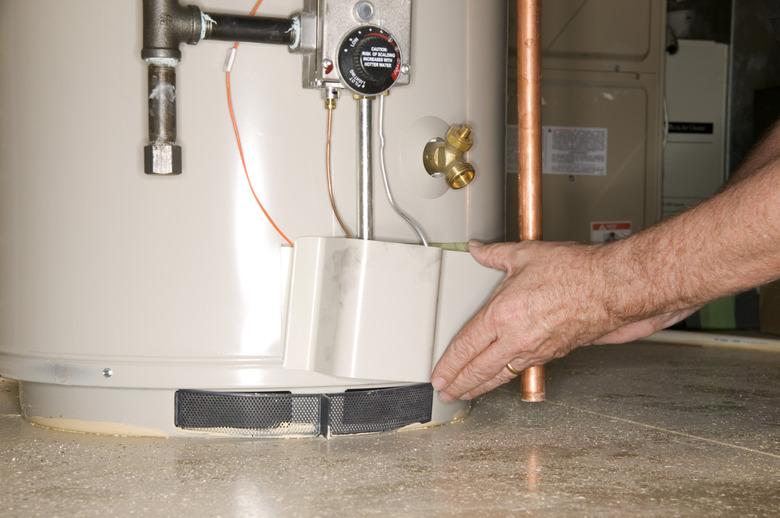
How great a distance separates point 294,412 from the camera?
43.5 inches

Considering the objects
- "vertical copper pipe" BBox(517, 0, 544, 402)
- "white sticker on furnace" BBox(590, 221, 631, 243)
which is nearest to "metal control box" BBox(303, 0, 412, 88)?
"vertical copper pipe" BBox(517, 0, 544, 402)

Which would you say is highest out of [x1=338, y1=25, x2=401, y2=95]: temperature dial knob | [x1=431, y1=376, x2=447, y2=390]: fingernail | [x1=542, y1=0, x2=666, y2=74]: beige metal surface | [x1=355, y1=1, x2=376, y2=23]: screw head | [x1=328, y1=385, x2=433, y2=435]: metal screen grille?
[x1=542, y1=0, x2=666, y2=74]: beige metal surface

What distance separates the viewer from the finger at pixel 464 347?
1.09m

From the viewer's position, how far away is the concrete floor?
32.5 inches

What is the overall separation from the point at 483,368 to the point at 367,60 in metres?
0.39

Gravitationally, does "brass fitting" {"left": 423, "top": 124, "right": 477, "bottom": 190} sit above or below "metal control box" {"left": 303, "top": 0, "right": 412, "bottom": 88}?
below

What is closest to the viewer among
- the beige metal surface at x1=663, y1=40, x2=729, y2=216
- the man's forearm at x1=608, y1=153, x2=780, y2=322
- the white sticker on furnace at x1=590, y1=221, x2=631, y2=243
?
the man's forearm at x1=608, y1=153, x2=780, y2=322

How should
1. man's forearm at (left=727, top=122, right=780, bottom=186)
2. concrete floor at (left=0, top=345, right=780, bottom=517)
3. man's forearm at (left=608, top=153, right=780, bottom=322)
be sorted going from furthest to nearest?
man's forearm at (left=727, top=122, right=780, bottom=186) < man's forearm at (left=608, top=153, right=780, bottom=322) < concrete floor at (left=0, top=345, right=780, bottom=517)

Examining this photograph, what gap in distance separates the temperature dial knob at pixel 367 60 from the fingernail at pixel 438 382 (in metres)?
0.36

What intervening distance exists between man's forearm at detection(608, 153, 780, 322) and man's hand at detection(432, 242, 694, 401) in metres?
0.02

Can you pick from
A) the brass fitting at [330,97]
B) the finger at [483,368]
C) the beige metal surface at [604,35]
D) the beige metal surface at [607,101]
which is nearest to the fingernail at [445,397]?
the finger at [483,368]

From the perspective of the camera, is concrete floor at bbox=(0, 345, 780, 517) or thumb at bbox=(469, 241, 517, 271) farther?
thumb at bbox=(469, 241, 517, 271)

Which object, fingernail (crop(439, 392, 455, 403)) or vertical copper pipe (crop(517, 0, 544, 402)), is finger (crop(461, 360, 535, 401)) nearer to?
fingernail (crop(439, 392, 455, 403))

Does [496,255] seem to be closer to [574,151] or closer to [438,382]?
[438,382]
